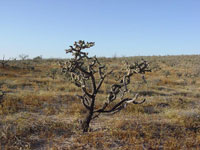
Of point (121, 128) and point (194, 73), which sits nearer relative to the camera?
point (121, 128)

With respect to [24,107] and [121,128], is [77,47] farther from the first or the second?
[24,107]

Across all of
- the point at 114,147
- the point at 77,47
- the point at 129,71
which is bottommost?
the point at 114,147

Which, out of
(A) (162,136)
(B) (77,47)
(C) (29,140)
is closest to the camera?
(B) (77,47)

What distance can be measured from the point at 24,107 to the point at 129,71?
5344 millimetres

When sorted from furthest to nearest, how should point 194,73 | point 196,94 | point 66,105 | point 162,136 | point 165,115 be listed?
1. point 194,73
2. point 196,94
3. point 66,105
4. point 165,115
5. point 162,136

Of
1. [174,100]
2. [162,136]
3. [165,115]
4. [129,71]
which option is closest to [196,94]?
[174,100]

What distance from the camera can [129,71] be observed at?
5152mm

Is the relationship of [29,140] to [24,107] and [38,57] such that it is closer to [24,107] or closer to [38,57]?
[24,107]

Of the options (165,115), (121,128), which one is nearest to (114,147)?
(121,128)

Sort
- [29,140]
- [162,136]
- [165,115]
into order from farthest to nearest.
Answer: [165,115], [162,136], [29,140]

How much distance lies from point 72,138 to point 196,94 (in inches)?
448

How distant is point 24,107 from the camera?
830cm

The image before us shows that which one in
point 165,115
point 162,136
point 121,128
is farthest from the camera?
point 165,115

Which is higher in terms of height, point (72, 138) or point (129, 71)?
point (129, 71)
